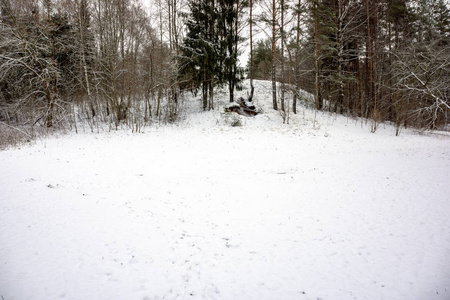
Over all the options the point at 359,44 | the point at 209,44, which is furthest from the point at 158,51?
the point at 359,44

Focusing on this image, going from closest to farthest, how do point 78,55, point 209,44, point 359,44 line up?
point 78,55, point 209,44, point 359,44

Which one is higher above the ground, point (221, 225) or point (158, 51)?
point (158, 51)

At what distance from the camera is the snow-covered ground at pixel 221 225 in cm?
338

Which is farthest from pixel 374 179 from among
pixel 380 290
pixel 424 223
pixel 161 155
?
pixel 161 155

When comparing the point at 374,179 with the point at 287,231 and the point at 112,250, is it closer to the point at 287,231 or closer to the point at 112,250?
the point at 287,231

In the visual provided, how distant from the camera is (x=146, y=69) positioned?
Result: 695 inches

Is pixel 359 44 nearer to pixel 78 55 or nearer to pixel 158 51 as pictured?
pixel 158 51

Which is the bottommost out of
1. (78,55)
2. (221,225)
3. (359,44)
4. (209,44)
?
(221,225)

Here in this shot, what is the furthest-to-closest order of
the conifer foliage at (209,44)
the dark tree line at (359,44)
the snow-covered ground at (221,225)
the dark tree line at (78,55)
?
1. the conifer foliage at (209,44)
2. the dark tree line at (359,44)
3. the dark tree line at (78,55)
4. the snow-covered ground at (221,225)

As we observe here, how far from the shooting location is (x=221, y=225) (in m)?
5.28

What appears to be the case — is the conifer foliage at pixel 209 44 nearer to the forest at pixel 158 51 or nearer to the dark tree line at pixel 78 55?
the forest at pixel 158 51

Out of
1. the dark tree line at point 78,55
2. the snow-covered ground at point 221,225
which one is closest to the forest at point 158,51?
→ the dark tree line at point 78,55

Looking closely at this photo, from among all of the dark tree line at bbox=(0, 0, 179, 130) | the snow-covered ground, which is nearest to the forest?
the dark tree line at bbox=(0, 0, 179, 130)

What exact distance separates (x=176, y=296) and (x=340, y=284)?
2.78 m
